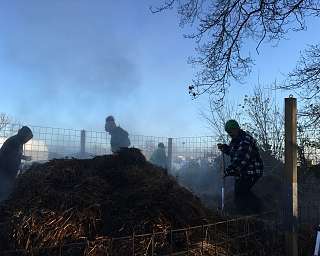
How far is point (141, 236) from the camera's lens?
4348mm

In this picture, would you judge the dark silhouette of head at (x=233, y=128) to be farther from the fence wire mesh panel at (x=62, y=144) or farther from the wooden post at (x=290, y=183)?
the fence wire mesh panel at (x=62, y=144)

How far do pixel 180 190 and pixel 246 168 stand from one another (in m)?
2.85

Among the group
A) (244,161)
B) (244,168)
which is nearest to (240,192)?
(244,168)

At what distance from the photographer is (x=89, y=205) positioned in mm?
4766

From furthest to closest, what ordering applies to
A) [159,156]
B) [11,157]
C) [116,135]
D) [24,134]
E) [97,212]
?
[159,156] → [116,135] → [24,134] → [11,157] → [97,212]

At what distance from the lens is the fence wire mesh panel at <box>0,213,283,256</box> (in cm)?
413

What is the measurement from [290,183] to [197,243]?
167 cm

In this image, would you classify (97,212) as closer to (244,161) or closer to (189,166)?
(244,161)

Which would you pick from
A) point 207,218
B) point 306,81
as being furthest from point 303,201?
point 207,218

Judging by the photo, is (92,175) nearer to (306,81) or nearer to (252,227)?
(252,227)

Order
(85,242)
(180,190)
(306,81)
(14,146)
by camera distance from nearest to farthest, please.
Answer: (85,242)
(180,190)
(14,146)
(306,81)

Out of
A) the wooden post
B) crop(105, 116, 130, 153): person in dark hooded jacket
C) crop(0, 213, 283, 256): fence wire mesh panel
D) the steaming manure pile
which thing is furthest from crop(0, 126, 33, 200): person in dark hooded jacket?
the wooden post

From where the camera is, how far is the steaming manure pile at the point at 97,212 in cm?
423

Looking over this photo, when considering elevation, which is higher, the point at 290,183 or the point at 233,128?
the point at 233,128
